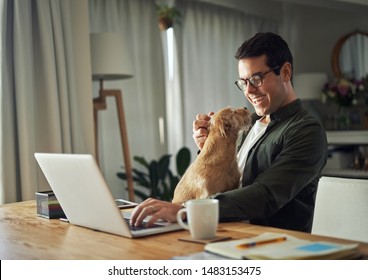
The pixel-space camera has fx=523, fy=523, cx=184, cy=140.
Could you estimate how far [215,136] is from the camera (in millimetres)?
1812

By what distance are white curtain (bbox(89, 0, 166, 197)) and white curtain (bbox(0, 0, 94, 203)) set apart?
0.82m

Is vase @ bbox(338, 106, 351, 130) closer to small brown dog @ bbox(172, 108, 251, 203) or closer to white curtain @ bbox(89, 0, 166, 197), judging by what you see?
white curtain @ bbox(89, 0, 166, 197)

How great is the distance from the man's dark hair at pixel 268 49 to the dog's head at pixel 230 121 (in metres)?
0.19

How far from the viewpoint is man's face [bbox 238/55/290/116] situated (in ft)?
5.91

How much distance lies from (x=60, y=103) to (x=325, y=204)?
2126mm

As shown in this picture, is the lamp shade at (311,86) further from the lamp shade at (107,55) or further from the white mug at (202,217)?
the white mug at (202,217)

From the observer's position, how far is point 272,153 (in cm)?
175

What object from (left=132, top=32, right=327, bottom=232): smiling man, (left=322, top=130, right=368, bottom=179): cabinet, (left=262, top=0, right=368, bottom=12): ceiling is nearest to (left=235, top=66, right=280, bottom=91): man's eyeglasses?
(left=132, top=32, right=327, bottom=232): smiling man

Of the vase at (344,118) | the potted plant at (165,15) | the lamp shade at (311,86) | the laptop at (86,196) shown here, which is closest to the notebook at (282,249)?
the laptop at (86,196)

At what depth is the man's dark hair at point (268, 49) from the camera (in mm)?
1786

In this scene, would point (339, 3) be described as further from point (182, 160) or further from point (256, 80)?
point (256, 80)

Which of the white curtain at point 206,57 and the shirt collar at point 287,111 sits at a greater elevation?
the white curtain at point 206,57
